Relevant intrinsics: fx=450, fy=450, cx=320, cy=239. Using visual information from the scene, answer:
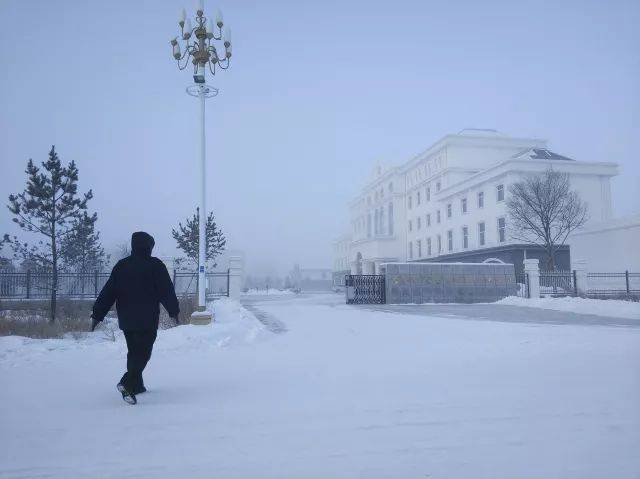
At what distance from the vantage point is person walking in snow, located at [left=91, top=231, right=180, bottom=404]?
15.7 feet

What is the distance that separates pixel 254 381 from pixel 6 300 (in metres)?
19.6

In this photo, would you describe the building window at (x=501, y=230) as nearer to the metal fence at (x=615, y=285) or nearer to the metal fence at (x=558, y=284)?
the metal fence at (x=615, y=285)

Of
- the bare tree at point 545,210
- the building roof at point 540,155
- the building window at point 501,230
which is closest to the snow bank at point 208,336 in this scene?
the bare tree at point 545,210

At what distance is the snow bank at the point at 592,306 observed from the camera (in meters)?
16.0

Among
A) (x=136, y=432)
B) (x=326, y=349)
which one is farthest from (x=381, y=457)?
(x=326, y=349)

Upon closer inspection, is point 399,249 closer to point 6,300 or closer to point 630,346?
point 6,300

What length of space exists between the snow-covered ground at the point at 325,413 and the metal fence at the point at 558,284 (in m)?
20.9

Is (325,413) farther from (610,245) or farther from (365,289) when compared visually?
(610,245)

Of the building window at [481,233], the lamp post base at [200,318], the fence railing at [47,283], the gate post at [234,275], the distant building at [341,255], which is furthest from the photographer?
the distant building at [341,255]

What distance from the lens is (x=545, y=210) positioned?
33.0 metres

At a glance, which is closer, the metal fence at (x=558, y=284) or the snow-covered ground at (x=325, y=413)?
the snow-covered ground at (x=325, y=413)

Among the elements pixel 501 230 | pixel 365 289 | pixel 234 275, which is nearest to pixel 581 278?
pixel 501 230

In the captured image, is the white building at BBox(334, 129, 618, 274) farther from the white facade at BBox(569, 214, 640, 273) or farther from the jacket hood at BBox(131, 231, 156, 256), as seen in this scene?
the jacket hood at BBox(131, 231, 156, 256)

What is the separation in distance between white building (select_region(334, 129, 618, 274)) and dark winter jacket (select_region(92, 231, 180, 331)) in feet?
116
